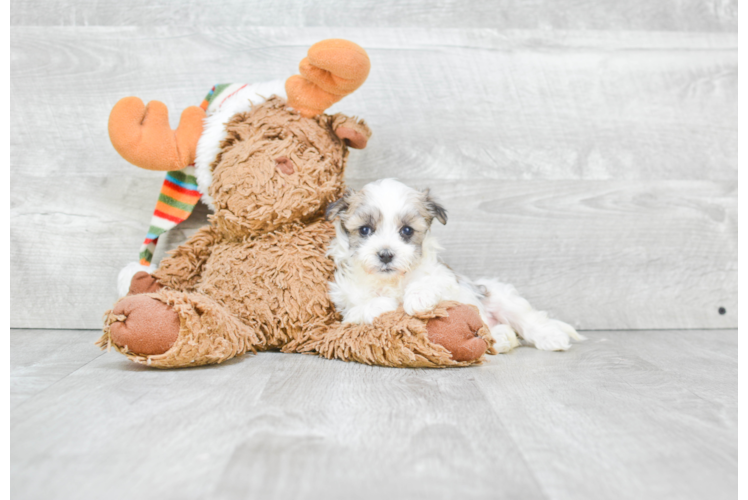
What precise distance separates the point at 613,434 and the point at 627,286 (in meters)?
1.40

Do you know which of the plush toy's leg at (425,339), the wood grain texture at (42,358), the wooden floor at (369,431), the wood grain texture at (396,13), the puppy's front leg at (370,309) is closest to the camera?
the wooden floor at (369,431)

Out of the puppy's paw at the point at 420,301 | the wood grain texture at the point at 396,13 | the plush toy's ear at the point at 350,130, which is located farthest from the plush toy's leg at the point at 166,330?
the wood grain texture at the point at 396,13

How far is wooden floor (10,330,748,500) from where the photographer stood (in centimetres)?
98

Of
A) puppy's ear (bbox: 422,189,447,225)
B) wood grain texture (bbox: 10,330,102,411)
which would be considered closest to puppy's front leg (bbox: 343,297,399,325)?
puppy's ear (bbox: 422,189,447,225)

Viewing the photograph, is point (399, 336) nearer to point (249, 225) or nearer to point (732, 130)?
point (249, 225)

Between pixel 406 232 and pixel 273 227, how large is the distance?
0.43 m

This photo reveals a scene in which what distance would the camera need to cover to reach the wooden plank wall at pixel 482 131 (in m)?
2.31

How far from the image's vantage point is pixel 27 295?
2332 mm

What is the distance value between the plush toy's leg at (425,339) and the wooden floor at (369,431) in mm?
Result: 42

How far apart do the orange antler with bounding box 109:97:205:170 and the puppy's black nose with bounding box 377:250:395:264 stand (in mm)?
732

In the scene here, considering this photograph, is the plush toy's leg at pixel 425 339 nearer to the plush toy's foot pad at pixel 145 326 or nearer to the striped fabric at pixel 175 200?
the plush toy's foot pad at pixel 145 326

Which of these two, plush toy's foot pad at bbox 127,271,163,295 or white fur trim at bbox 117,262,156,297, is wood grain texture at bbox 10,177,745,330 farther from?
plush toy's foot pad at bbox 127,271,163,295

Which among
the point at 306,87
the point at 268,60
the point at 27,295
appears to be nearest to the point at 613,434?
Result: the point at 306,87

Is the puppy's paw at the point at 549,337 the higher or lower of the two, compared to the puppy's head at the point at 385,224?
lower
